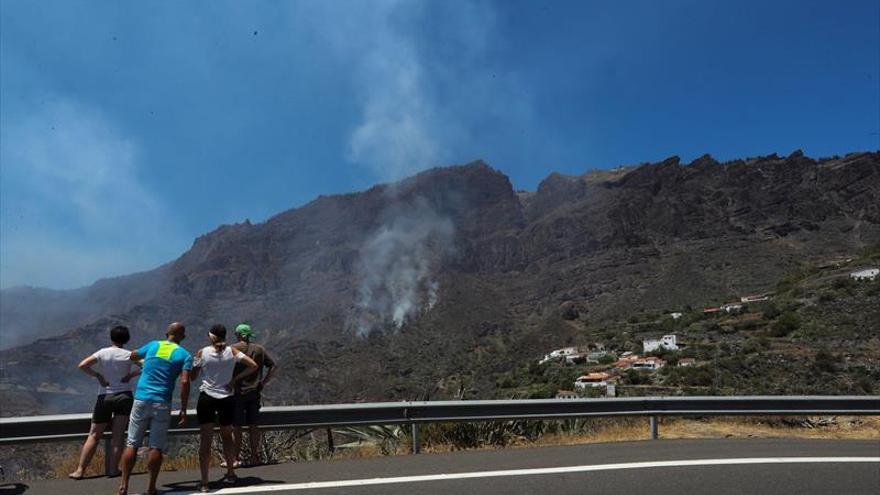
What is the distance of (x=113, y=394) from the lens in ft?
21.6

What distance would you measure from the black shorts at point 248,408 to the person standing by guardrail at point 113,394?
109cm

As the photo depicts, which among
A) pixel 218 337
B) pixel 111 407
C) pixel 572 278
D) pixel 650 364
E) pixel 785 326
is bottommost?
pixel 650 364

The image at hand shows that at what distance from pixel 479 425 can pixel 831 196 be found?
14681cm

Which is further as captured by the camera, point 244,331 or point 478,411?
point 478,411

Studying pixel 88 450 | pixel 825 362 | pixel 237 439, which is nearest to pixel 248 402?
pixel 237 439

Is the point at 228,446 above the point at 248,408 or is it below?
below

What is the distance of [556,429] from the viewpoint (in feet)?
31.9

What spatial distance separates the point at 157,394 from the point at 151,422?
252 mm

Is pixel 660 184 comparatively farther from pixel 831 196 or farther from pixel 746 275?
pixel 746 275

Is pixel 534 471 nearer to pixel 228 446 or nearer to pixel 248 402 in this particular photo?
pixel 228 446

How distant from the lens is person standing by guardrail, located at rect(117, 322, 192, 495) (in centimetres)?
567

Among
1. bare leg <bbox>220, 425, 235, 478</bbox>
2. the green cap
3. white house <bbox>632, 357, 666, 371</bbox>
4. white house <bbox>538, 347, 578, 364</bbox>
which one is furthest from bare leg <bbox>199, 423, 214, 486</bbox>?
white house <bbox>538, 347, 578, 364</bbox>

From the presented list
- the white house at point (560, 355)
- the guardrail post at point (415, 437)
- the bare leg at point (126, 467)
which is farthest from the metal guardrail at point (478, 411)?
the white house at point (560, 355)

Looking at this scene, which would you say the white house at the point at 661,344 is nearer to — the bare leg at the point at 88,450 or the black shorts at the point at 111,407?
the black shorts at the point at 111,407
